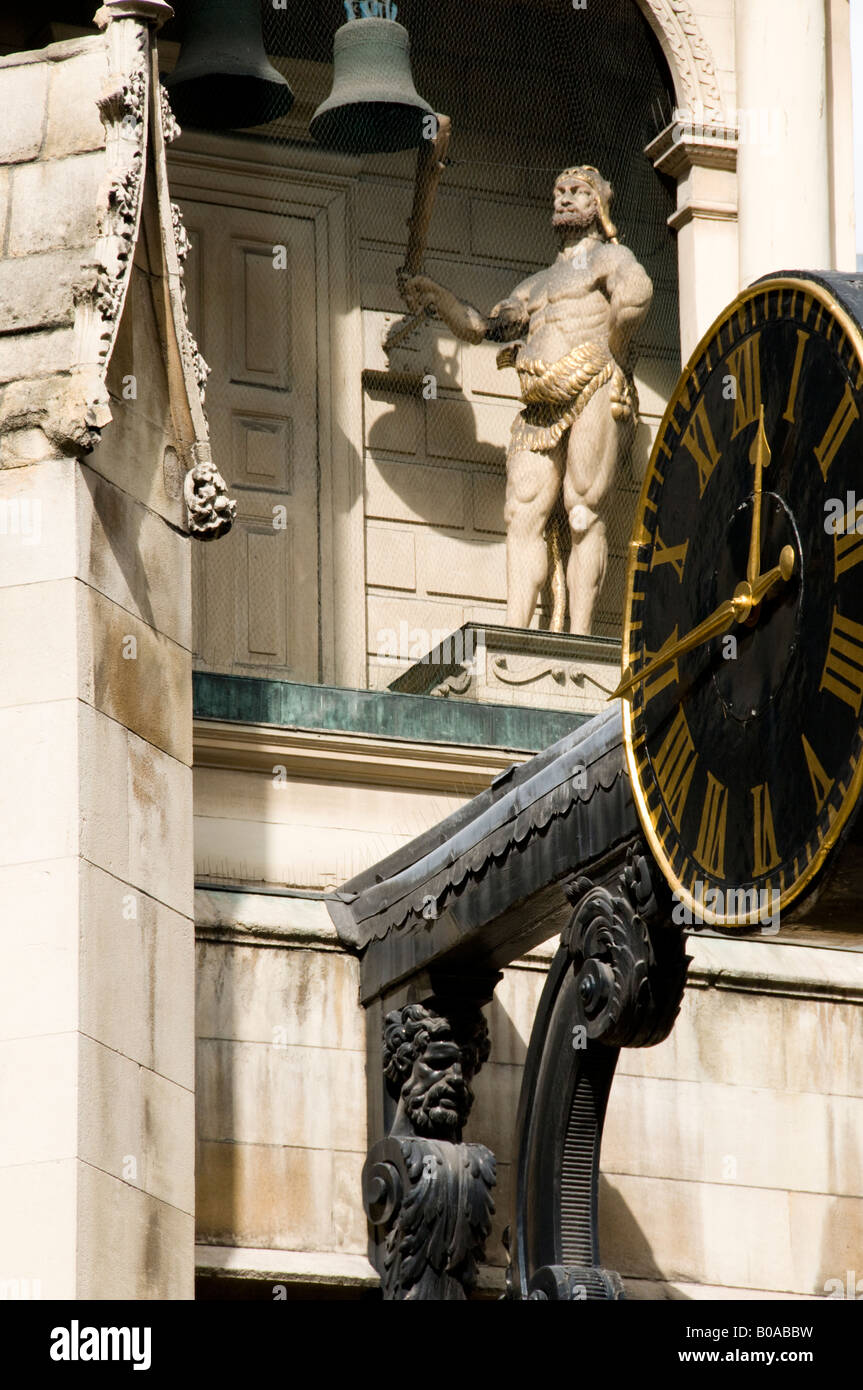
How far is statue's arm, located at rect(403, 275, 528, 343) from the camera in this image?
15.7m

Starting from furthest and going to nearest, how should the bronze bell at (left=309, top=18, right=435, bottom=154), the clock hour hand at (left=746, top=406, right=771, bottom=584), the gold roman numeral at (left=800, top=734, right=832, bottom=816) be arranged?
the bronze bell at (left=309, top=18, right=435, bottom=154) → the clock hour hand at (left=746, top=406, right=771, bottom=584) → the gold roman numeral at (left=800, top=734, right=832, bottom=816)

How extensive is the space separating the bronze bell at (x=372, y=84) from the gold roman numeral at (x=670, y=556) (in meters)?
4.59

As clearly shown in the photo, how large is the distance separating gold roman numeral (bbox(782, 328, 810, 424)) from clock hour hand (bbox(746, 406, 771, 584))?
14 cm

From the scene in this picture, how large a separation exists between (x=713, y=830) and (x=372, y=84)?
216 inches

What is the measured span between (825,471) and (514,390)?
7.39 meters

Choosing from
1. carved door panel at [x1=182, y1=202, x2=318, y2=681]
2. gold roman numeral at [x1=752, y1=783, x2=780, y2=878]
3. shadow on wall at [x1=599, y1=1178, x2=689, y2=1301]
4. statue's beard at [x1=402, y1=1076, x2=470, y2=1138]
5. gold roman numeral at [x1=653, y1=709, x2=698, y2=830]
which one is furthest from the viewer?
carved door panel at [x1=182, y1=202, x2=318, y2=681]

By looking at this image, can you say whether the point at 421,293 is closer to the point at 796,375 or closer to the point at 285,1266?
the point at 285,1266

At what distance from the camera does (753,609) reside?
371 inches

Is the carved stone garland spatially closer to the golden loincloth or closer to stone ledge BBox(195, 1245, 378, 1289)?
stone ledge BBox(195, 1245, 378, 1289)

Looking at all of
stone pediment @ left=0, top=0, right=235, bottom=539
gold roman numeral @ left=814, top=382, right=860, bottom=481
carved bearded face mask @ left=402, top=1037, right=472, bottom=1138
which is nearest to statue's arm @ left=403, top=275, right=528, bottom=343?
stone pediment @ left=0, top=0, right=235, bottom=539

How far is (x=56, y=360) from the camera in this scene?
1087cm

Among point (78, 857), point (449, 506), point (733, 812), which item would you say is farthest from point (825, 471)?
point (449, 506)
